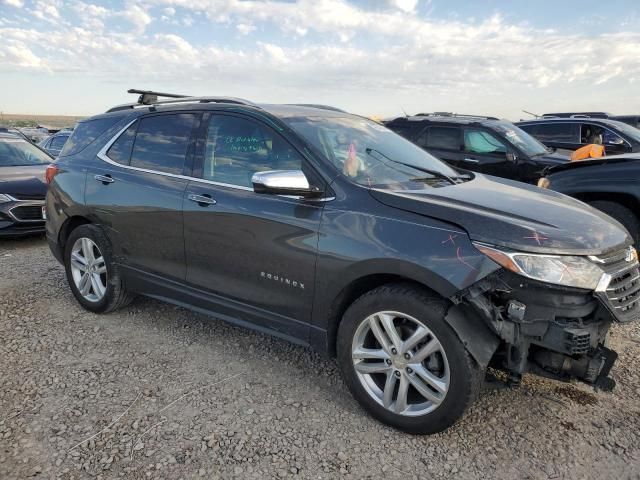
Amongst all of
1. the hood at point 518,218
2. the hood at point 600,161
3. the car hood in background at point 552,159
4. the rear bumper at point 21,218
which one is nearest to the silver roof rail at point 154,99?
the hood at point 518,218

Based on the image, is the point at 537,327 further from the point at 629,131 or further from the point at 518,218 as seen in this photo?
the point at 629,131

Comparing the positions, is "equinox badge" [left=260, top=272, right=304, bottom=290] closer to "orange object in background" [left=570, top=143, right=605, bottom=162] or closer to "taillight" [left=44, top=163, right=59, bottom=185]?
"taillight" [left=44, top=163, right=59, bottom=185]

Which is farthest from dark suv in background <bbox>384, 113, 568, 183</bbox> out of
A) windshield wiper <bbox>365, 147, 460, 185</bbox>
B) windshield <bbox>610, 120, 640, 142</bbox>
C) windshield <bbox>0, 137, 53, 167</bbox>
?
windshield <bbox>0, 137, 53, 167</bbox>

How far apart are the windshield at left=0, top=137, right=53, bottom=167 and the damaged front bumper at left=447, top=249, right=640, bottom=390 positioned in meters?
7.38

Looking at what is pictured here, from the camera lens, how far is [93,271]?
4289mm

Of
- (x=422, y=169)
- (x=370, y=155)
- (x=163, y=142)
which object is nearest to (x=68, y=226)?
(x=163, y=142)

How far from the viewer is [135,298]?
465 centimetres

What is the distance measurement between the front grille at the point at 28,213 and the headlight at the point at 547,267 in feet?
20.6

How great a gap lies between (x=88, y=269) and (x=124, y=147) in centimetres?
110

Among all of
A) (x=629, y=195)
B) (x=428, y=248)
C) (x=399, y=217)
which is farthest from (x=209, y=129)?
(x=629, y=195)

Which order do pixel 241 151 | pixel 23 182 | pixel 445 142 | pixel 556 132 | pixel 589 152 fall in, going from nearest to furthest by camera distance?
pixel 241 151
pixel 23 182
pixel 589 152
pixel 445 142
pixel 556 132

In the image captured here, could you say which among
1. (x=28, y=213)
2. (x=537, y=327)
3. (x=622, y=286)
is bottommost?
(x=28, y=213)

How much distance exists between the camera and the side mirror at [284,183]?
2777 mm

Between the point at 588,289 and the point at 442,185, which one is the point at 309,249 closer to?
the point at 442,185
